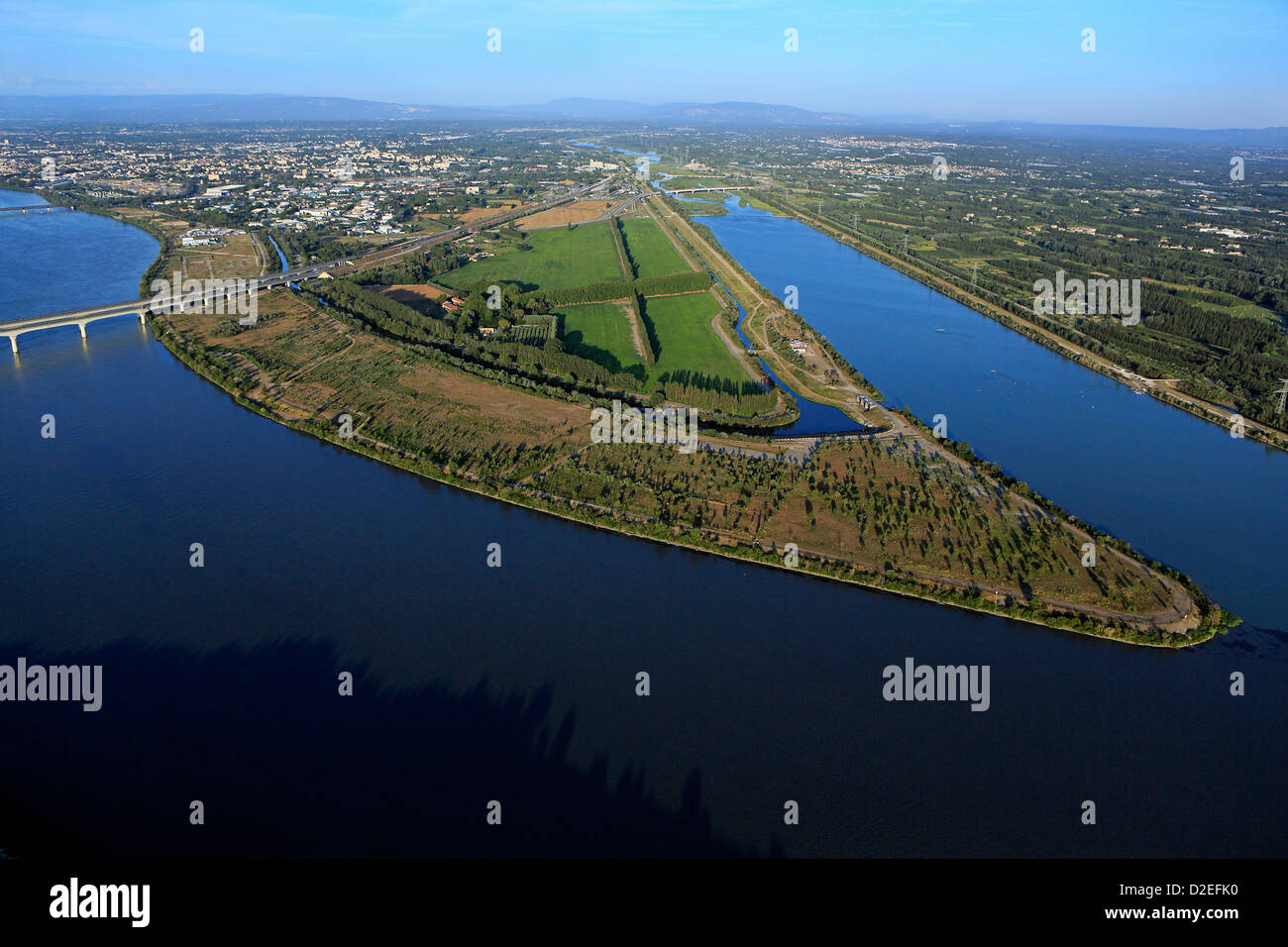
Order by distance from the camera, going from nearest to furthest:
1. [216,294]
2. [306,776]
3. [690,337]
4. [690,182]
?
[306,776]
[690,337]
[216,294]
[690,182]

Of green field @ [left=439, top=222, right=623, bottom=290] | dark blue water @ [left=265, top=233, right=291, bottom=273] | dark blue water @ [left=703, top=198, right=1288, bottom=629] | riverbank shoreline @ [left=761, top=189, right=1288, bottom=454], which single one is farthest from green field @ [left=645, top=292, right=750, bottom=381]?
dark blue water @ [left=265, top=233, right=291, bottom=273]

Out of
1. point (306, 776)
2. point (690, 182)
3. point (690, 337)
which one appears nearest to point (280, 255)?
point (690, 337)

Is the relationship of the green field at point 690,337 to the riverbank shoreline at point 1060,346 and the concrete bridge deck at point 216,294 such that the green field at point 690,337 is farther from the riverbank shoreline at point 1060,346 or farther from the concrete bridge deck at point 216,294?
the concrete bridge deck at point 216,294

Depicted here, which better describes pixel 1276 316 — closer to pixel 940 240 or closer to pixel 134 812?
pixel 940 240

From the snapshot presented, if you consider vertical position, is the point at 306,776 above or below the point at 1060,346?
below

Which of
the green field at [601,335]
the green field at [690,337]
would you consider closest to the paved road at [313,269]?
the green field at [601,335]

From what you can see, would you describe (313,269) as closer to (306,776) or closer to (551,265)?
(551,265)

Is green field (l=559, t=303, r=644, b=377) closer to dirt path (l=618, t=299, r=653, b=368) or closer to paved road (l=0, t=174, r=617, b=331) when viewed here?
dirt path (l=618, t=299, r=653, b=368)
